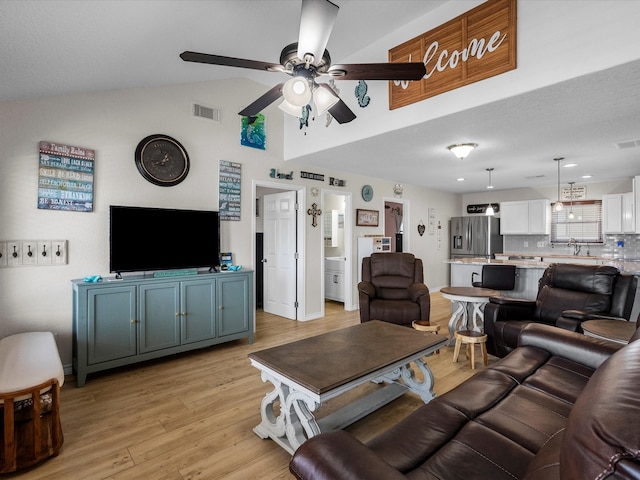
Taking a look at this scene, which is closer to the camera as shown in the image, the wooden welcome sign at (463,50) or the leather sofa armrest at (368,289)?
the wooden welcome sign at (463,50)

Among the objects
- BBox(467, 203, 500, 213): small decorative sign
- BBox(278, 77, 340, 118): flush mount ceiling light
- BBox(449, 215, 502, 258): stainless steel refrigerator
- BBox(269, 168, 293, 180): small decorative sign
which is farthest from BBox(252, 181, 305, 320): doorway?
BBox(467, 203, 500, 213): small decorative sign

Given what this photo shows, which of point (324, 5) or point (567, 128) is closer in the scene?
point (324, 5)

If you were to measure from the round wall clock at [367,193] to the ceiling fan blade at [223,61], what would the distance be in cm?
375

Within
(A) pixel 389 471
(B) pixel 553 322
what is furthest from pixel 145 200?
A: (B) pixel 553 322

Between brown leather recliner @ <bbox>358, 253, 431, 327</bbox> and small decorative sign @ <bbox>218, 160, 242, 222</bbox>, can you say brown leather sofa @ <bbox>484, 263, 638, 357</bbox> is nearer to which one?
brown leather recliner @ <bbox>358, 253, 431, 327</bbox>

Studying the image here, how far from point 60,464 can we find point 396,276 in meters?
3.53

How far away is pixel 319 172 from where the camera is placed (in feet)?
16.4

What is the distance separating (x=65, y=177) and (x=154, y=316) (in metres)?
1.49

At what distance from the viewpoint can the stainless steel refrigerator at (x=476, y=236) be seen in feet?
23.9

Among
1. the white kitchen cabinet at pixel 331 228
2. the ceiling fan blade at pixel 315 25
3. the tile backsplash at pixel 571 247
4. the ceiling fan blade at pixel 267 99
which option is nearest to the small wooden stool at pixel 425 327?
the ceiling fan blade at pixel 267 99

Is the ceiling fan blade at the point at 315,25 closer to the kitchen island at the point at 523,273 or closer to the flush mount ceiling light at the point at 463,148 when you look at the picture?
the flush mount ceiling light at the point at 463,148

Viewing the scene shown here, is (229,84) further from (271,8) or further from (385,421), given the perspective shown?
(385,421)

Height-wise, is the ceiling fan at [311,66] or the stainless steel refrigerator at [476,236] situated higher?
the ceiling fan at [311,66]

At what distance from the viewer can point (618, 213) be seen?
5.89 meters
